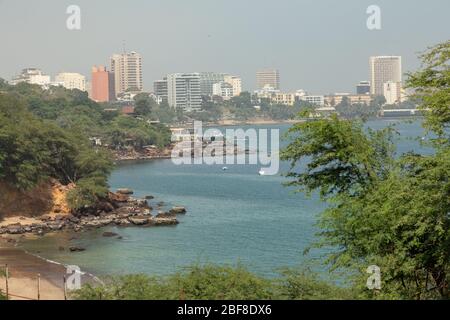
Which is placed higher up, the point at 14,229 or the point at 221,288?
the point at 221,288

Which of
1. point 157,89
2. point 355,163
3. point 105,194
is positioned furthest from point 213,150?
point 157,89

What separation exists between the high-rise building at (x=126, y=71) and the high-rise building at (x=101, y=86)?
4.23 m

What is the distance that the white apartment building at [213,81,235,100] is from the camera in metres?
92.3

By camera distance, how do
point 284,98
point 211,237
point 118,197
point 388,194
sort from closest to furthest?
point 388,194
point 211,237
point 118,197
point 284,98

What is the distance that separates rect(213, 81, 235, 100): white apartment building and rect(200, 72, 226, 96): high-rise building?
0.87m

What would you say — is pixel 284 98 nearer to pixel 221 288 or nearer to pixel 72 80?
pixel 72 80

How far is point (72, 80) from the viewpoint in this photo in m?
86.6

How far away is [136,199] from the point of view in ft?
82.3

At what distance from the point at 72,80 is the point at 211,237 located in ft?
233

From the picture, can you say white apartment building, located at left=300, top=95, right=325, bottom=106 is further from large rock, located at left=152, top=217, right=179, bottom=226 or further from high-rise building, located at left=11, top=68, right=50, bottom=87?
large rock, located at left=152, top=217, right=179, bottom=226

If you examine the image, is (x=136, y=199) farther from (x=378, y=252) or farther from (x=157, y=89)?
(x=157, y=89)
